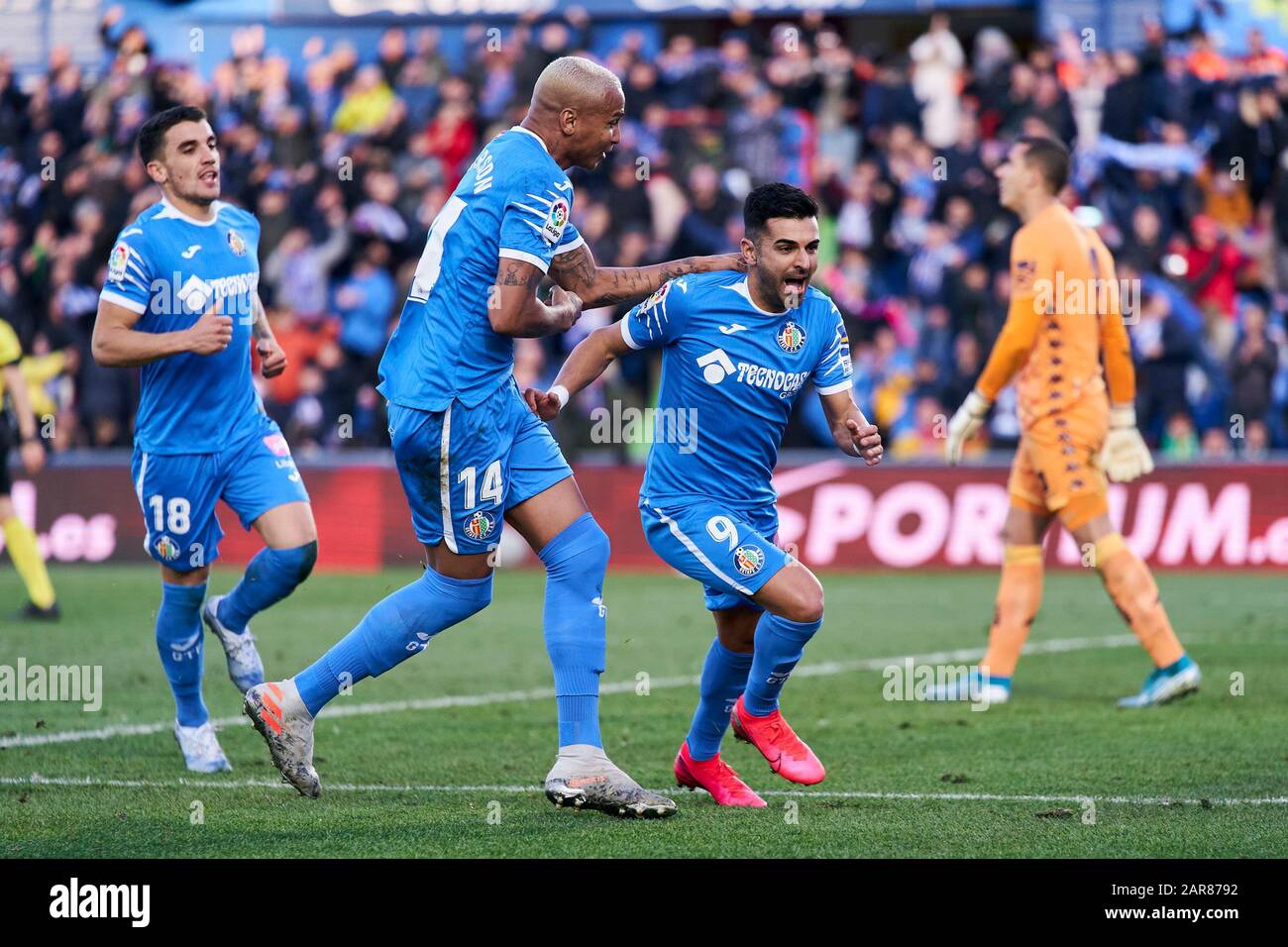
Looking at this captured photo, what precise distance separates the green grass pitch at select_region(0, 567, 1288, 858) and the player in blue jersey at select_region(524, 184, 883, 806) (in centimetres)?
28

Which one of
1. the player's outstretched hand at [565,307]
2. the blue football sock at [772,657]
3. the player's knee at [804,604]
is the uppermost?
the player's outstretched hand at [565,307]

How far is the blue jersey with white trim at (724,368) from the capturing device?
6566 mm

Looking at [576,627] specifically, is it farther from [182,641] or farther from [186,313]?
[186,313]

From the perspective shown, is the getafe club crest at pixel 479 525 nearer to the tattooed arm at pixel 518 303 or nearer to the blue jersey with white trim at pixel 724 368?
the tattooed arm at pixel 518 303

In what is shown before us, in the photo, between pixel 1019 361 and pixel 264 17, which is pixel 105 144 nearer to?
pixel 264 17

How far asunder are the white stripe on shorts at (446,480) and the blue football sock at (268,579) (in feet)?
4.69

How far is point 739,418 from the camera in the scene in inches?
259

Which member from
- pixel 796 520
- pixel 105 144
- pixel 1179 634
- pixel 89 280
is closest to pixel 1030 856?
pixel 1179 634

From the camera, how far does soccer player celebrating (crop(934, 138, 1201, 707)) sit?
930 centimetres

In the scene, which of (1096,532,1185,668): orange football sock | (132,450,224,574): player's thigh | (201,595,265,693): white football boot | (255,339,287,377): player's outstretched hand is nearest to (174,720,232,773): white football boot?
(201,595,265,693): white football boot

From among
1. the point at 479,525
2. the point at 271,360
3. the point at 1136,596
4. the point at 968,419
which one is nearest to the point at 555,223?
the point at 479,525

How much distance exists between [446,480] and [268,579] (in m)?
1.70

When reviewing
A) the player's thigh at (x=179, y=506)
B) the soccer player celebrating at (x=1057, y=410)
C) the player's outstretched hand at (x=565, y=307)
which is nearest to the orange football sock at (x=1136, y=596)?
the soccer player celebrating at (x=1057, y=410)

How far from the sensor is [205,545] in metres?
7.50
